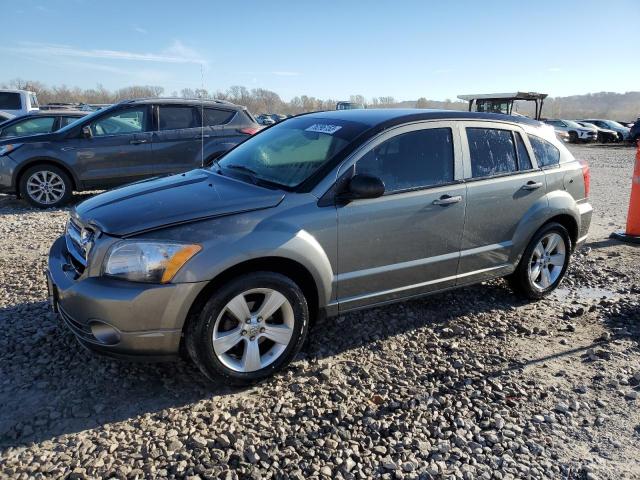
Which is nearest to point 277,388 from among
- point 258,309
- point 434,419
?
point 258,309

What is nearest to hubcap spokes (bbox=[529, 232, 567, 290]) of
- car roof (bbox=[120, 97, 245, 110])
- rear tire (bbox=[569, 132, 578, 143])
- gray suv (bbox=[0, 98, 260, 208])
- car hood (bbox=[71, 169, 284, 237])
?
car hood (bbox=[71, 169, 284, 237])

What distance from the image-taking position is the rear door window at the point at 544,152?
472cm

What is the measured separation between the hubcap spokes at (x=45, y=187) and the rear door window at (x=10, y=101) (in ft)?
32.8

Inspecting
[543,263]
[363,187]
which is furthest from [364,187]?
[543,263]

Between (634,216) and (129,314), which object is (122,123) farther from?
(634,216)

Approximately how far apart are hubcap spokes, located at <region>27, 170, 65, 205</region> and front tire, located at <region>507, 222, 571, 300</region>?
23.2 feet

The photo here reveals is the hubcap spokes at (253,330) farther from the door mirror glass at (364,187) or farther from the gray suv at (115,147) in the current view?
the gray suv at (115,147)

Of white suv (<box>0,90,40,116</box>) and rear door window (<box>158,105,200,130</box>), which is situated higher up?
white suv (<box>0,90,40,116</box>)

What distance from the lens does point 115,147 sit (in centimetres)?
840

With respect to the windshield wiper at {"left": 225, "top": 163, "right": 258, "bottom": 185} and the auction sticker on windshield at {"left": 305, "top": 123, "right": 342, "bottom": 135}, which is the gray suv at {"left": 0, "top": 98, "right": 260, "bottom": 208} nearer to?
the windshield wiper at {"left": 225, "top": 163, "right": 258, "bottom": 185}

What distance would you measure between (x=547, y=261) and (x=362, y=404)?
2733mm

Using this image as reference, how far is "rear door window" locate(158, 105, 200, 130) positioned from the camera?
28.5 ft

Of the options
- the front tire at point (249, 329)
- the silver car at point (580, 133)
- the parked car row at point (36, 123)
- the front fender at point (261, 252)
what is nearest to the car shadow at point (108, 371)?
the front tire at point (249, 329)

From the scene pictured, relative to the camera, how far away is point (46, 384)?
10.6 feet
